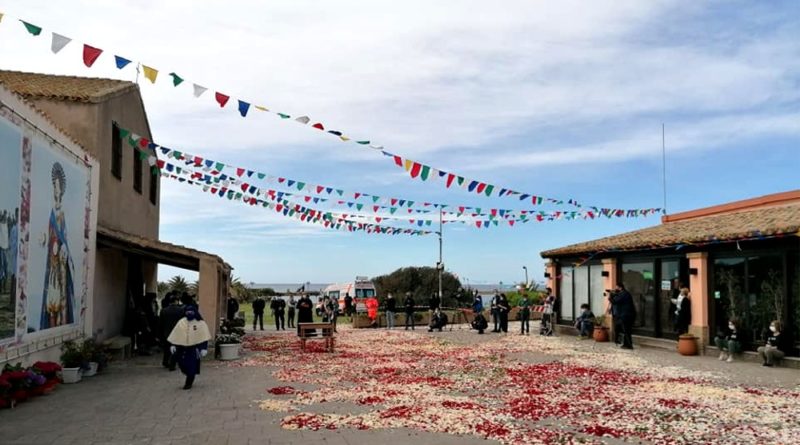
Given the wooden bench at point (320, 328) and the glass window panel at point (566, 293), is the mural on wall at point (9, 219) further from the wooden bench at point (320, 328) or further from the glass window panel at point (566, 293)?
the glass window panel at point (566, 293)

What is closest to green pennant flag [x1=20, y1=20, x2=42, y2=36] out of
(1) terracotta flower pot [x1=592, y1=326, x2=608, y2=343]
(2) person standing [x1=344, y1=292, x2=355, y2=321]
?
(1) terracotta flower pot [x1=592, y1=326, x2=608, y2=343]

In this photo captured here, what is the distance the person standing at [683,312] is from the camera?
18.6 m

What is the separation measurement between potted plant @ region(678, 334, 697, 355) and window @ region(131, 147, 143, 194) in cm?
1626

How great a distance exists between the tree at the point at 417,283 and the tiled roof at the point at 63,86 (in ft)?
116

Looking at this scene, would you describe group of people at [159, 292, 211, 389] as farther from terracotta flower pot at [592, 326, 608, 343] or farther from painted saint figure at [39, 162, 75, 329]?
terracotta flower pot at [592, 326, 608, 343]

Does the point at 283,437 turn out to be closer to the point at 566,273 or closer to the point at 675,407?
the point at 675,407

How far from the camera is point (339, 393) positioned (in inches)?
442

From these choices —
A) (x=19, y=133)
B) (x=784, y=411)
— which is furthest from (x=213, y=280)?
(x=784, y=411)

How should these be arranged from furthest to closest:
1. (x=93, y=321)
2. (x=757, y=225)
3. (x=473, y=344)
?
(x=473, y=344)
(x=757, y=225)
(x=93, y=321)

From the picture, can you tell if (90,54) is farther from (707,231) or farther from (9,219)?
(707,231)

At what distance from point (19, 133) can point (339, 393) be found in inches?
258

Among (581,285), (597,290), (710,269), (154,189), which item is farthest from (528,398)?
(154,189)

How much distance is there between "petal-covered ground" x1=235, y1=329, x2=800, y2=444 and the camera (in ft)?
28.1

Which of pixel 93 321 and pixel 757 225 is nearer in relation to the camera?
pixel 93 321
